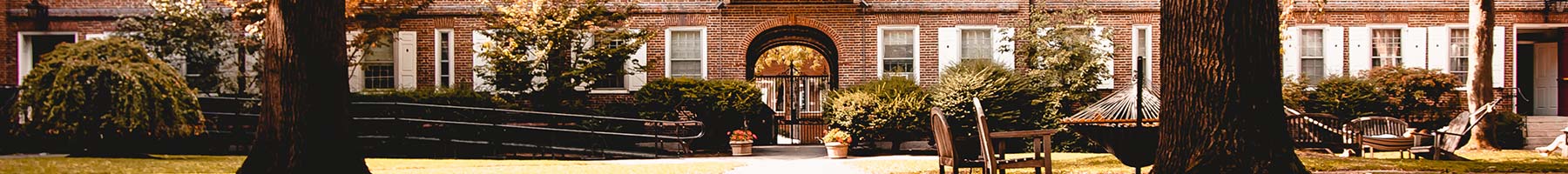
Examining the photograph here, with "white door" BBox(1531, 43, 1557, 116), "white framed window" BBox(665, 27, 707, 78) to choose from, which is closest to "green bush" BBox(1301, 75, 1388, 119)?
"white door" BBox(1531, 43, 1557, 116)

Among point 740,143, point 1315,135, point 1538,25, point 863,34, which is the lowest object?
point 740,143

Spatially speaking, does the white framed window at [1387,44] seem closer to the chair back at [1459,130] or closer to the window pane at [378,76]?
the chair back at [1459,130]

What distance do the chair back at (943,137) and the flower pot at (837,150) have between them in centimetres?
835

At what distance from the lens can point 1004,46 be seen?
68.7ft

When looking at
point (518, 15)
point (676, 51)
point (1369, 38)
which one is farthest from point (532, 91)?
point (1369, 38)

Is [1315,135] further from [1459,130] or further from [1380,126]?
[1459,130]

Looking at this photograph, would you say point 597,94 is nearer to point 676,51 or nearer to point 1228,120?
point 676,51

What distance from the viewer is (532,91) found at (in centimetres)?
1984

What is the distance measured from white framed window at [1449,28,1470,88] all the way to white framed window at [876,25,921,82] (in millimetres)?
7698

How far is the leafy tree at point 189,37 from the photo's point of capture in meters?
20.0

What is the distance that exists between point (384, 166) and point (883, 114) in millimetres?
7058

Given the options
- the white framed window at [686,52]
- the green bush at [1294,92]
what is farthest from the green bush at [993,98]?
the white framed window at [686,52]

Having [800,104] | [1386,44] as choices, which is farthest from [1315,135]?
[800,104]

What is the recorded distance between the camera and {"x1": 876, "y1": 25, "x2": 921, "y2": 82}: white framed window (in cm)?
2175
